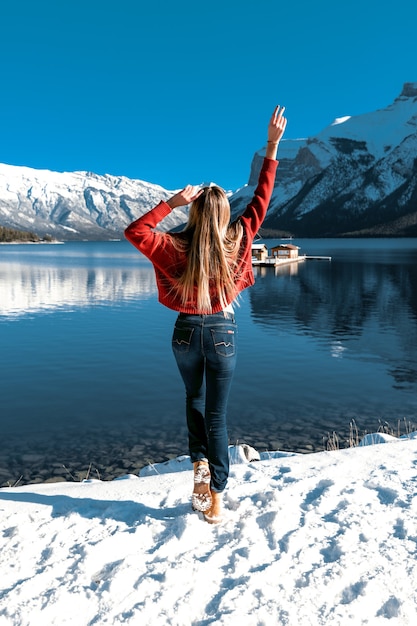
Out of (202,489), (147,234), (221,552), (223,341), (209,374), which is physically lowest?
(221,552)

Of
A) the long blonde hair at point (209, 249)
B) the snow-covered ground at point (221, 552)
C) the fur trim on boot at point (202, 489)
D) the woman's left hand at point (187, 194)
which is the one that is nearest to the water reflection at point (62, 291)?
the snow-covered ground at point (221, 552)

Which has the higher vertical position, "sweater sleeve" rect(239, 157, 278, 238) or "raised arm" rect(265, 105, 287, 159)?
"raised arm" rect(265, 105, 287, 159)

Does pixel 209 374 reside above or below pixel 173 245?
below

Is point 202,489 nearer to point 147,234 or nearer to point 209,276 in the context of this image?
point 209,276

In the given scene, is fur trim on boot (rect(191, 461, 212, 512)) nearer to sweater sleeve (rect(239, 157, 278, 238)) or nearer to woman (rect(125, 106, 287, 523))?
woman (rect(125, 106, 287, 523))

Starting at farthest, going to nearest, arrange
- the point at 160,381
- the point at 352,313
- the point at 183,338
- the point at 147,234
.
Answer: the point at 352,313
the point at 160,381
the point at 183,338
the point at 147,234

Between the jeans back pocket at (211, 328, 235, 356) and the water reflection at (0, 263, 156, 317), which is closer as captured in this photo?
the jeans back pocket at (211, 328, 235, 356)

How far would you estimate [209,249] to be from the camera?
4.59 meters

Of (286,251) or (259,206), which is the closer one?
(259,206)

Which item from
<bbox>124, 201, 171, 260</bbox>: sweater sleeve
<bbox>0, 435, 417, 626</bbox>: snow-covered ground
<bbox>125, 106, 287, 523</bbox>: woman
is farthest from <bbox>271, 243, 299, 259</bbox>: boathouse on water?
→ <bbox>124, 201, 171, 260</bbox>: sweater sleeve

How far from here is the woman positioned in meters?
4.58

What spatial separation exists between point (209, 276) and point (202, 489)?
7.45 ft

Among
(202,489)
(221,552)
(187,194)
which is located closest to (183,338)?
(187,194)

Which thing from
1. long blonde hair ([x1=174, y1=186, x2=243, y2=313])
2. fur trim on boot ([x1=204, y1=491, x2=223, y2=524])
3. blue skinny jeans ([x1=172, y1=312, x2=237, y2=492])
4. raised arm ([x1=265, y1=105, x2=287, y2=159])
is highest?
raised arm ([x1=265, y1=105, x2=287, y2=159])
